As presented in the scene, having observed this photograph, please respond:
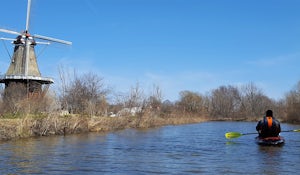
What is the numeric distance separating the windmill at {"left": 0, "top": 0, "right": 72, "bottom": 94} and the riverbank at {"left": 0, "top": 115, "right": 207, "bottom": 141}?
908 cm

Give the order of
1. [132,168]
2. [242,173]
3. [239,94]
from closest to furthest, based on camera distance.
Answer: [242,173] < [132,168] < [239,94]

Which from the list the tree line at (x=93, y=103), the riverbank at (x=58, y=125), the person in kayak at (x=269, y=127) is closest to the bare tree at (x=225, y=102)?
the tree line at (x=93, y=103)

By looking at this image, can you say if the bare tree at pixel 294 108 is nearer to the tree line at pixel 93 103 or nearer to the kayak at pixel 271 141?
the tree line at pixel 93 103

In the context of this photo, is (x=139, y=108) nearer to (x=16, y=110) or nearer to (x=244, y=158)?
(x=16, y=110)

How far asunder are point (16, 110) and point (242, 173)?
2073 centimetres

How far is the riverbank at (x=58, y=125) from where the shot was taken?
23.1 m

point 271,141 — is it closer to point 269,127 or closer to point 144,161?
point 269,127

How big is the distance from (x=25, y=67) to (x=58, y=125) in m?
16.2

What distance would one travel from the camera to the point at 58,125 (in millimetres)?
27359

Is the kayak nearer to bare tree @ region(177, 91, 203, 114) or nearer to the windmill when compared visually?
the windmill

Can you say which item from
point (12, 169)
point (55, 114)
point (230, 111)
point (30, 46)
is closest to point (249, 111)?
point (230, 111)

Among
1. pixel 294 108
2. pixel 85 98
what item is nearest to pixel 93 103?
pixel 85 98

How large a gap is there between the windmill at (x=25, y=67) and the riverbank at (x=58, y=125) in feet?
29.8

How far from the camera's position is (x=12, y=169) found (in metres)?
12.1
